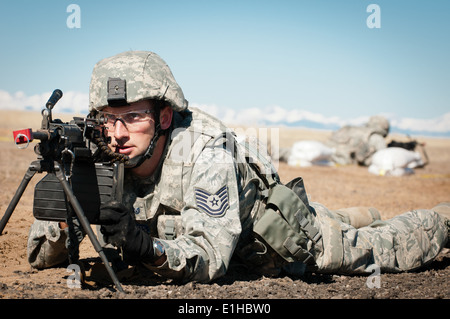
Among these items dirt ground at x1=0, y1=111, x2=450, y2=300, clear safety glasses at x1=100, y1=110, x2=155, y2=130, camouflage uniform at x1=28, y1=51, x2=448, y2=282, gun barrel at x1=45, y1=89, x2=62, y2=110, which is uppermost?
gun barrel at x1=45, y1=89, x2=62, y2=110

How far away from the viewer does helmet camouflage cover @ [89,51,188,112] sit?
11.3ft

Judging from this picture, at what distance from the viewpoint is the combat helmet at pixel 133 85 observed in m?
3.42

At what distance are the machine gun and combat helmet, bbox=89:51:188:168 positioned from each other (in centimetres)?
18

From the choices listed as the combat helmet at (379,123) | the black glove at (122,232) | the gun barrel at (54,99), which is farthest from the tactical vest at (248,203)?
the combat helmet at (379,123)

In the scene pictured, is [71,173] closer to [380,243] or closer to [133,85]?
[133,85]

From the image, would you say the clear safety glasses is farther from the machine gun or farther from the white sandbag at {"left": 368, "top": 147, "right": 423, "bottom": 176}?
the white sandbag at {"left": 368, "top": 147, "right": 423, "bottom": 176}

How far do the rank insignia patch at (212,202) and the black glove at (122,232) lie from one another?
51cm

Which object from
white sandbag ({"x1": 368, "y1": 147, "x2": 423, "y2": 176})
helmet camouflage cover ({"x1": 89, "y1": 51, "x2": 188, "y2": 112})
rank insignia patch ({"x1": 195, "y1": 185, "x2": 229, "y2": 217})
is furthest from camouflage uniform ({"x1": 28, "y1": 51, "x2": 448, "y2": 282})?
white sandbag ({"x1": 368, "y1": 147, "x2": 423, "y2": 176})

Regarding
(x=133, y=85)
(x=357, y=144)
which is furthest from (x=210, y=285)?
(x=357, y=144)

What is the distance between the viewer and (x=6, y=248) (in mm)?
4738

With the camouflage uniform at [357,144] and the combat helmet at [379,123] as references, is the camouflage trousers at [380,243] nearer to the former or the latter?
the camouflage uniform at [357,144]

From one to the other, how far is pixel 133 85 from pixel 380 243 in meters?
2.49
